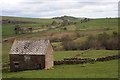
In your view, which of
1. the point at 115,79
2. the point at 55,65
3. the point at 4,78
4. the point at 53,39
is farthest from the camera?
the point at 53,39

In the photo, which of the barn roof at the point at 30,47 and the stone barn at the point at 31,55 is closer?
the stone barn at the point at 31,55

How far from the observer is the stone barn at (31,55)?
63.7m

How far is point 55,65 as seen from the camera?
68.2m

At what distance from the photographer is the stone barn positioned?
63.7 meters

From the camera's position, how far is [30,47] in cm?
6575

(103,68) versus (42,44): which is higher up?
(42,44)

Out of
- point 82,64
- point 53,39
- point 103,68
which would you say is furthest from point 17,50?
point 53,39

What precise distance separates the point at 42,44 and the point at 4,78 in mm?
16324

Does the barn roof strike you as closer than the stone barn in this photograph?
No

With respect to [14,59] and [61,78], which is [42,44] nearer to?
[14,59]

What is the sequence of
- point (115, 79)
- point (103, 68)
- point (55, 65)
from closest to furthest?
point (115, 79), point (103, 68), point (55, 65)

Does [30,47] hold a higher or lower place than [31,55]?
higher

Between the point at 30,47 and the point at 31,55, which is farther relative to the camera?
the point at 30,47

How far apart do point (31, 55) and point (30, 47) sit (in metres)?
2.37
